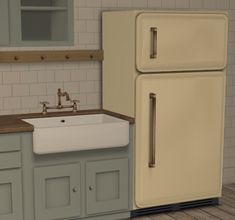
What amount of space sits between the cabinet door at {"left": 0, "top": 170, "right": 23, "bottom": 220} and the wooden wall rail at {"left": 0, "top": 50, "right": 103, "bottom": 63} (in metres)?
0.93

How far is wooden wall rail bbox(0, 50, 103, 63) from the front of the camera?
416 cm

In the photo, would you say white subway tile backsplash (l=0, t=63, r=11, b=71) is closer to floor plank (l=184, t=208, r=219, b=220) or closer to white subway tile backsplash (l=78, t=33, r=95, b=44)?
white subway tile backsplash (l=78, t=33, r=95, b=44)

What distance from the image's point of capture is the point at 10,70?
424 centimetres

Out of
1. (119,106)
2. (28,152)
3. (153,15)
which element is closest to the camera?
(28,152)

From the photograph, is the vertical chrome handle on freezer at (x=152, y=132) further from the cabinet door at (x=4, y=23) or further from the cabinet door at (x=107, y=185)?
the cabinet door at (x=4, y=23)

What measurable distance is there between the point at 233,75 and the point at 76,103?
161cm

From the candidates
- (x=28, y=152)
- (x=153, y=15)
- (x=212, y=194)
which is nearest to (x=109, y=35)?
(x=153, y=15)

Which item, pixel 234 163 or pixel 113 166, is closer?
pixel 113 166

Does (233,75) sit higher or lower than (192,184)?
higher

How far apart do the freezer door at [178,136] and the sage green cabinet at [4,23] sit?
1048mm

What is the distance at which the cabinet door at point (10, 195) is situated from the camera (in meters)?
3.75

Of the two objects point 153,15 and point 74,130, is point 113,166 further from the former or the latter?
point 153,15

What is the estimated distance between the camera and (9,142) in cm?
372

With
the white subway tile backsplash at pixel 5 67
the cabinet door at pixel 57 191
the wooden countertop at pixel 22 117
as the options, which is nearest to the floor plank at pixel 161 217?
the cabinet door at pixel 57 191
